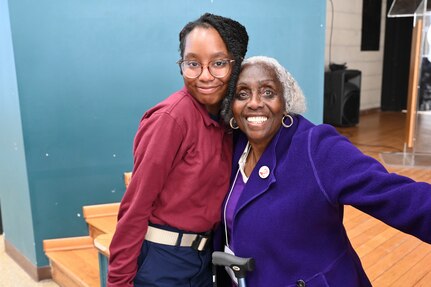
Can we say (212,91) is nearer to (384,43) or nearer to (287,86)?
(287,86)

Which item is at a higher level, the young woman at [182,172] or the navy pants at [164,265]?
the young woman at [182,172]

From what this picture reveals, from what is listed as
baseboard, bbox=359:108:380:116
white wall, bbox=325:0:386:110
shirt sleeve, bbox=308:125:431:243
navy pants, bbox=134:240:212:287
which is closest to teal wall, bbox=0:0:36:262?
navy pants, bbox=134:240:212:287

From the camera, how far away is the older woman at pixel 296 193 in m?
1.04

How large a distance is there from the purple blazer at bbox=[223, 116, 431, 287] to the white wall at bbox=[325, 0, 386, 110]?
255 inches

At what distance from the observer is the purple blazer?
3.48 ft

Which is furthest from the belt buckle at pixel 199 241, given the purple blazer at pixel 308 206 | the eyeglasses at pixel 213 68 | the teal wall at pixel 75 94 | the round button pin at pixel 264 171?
the teal wall at pixel 75 94

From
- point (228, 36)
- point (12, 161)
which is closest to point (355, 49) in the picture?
point (12, 161)

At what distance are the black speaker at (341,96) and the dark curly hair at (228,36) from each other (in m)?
6.16

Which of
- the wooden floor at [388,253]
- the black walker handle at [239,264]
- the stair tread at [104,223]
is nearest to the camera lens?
the black walker handle at [239,264]

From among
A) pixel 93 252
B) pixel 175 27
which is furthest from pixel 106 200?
pixel 175 27

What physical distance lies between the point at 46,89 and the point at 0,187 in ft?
3.31

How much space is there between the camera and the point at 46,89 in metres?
2.69

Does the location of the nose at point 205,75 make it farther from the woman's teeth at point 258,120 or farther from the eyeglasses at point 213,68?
the woman's teeth at point 258,120

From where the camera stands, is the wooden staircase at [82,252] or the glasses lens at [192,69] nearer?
the glasses lens at [192,69]
